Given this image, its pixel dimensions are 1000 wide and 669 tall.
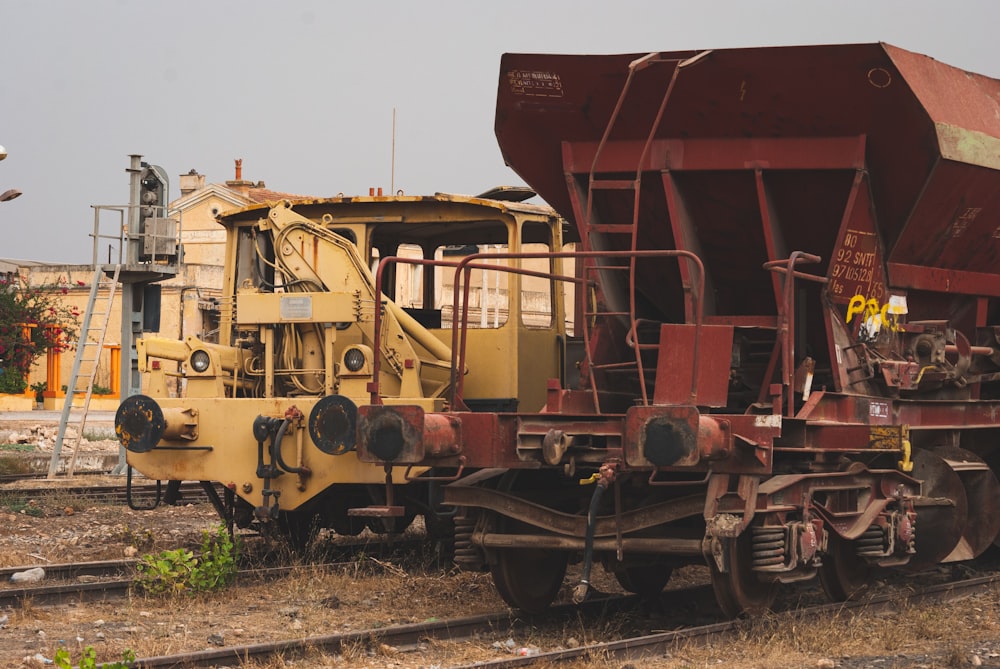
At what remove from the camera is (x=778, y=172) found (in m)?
8.31

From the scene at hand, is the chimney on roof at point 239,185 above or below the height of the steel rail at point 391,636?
above

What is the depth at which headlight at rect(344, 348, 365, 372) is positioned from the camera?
10.4 meters

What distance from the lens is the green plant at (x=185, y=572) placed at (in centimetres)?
912

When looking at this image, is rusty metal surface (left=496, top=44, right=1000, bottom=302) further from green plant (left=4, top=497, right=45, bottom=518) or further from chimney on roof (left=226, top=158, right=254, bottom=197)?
chimney on roof (left=226, top=158, right=254, bottom=197)

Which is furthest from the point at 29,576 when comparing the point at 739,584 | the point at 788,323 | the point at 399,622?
the point at 788,323

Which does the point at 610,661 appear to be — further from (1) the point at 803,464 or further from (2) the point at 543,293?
(2) the point at 543,293

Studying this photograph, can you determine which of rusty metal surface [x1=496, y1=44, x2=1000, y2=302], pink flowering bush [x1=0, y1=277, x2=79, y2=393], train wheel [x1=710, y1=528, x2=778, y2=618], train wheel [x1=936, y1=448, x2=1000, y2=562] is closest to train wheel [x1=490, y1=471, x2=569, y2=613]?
train wheel [x1=710, y1=528, x2=778, y2=618]

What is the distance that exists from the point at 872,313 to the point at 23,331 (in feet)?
109

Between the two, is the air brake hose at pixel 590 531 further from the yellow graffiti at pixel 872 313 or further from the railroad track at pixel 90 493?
the railroad track at pixel 90 493

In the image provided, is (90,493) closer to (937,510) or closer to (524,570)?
(524,570)

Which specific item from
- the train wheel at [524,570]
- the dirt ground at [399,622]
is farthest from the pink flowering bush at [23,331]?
the train wheel at [524,570]

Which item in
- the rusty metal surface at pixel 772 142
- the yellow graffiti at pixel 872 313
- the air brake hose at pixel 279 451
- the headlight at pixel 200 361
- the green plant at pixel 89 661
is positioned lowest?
the green plant at pixel 89 661

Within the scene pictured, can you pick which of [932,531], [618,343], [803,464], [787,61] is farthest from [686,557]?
[787,61]

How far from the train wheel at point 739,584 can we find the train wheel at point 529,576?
50.5 inches
